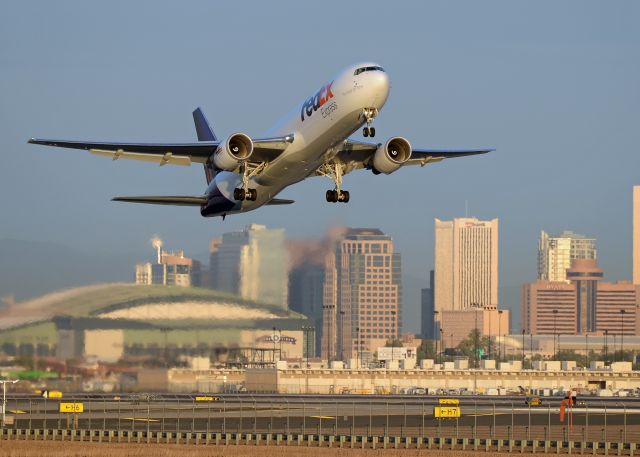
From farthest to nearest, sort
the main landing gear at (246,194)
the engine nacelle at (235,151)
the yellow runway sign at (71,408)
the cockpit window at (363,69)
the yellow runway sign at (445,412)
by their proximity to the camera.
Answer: the yellow runway sign at (445,412), the yellow runway sign at (71,408), the main landing gear at (246,194), the engine nacelle at (235,151), the cockpit window at (363,69)

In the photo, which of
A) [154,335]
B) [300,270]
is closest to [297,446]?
[154,335]

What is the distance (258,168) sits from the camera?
7575 centimetres

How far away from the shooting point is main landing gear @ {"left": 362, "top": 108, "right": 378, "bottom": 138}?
69.4m

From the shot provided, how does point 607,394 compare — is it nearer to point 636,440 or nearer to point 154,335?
point 636,440

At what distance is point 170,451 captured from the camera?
77812 millimetres

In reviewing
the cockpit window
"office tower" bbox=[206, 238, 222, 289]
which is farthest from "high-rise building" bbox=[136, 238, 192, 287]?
the cockpit window

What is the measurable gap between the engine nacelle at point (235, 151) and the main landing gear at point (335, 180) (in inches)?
217

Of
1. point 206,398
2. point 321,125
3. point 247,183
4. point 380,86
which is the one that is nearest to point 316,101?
point 321,125

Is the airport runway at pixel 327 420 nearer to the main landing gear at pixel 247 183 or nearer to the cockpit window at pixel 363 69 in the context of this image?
the main landing gear at pixel 247 183

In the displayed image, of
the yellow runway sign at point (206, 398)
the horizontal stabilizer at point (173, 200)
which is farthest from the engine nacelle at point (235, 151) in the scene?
the yellow runway sign at point (206, 398)

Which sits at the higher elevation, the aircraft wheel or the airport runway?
the aircraft wheel

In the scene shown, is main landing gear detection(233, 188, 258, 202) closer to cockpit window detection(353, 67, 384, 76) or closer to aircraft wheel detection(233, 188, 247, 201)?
aircraft wheel detection(233, 188, 247, 201)

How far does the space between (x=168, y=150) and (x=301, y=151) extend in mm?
9707

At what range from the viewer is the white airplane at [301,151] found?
6994 centimetres
